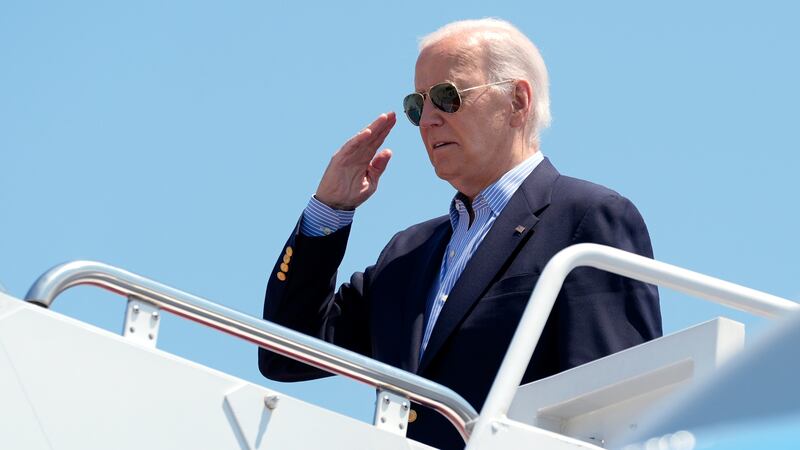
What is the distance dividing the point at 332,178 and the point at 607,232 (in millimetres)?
1089

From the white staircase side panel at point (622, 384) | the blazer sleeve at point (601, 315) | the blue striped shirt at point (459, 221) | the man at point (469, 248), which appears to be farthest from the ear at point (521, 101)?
the white staircase side panel at point (622, 384)

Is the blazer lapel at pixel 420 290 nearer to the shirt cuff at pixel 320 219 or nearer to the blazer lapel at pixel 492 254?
the blazer lapel at pixel 492 254

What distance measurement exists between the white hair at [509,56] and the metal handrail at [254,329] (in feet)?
6.84

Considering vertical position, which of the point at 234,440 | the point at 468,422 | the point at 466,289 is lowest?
the point at 234,440

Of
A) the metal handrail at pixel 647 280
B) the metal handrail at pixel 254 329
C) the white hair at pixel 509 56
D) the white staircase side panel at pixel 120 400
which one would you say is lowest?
the white staircase side panel at pixel 120 400

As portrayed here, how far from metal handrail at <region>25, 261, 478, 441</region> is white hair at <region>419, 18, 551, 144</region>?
208 centimetres

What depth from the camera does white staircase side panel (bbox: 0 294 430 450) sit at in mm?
3137

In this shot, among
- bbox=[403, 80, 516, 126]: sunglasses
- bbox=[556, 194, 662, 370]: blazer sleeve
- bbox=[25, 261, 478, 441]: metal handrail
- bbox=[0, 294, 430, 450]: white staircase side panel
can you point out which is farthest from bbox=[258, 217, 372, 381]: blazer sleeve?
bbox=[0, 294, 430, 450]: white staircase side panel

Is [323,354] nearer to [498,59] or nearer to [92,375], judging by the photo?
[92,375]

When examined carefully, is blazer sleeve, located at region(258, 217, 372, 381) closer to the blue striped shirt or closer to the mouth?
the blue striped shirt

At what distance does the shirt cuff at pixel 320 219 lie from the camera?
528cm

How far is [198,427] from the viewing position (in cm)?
331

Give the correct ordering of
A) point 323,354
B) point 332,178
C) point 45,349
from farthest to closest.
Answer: point 332,178 < point 323,354 < point 45,349

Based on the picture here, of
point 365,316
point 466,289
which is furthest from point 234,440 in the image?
point 365,316
